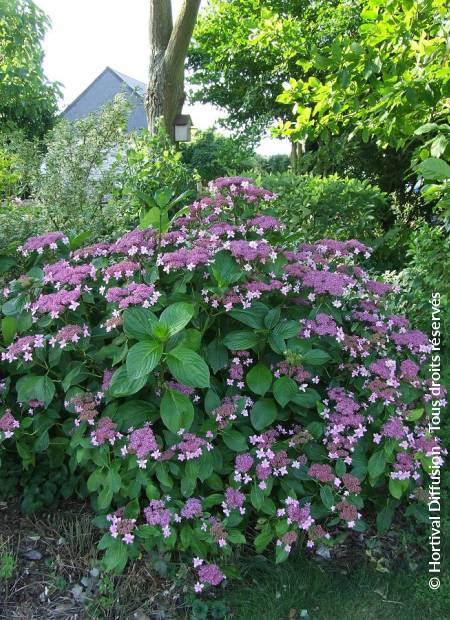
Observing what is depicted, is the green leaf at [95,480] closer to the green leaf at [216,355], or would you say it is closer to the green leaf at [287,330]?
the green leaf at [216,355]

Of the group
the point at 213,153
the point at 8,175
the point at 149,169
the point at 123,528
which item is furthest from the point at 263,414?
the point at 213,153

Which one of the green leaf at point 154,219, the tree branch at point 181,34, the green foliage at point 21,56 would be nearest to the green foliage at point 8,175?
the green leaf at point 154,219

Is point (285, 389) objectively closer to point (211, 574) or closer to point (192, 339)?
point (192, 339)


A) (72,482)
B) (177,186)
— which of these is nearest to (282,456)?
(72,482)

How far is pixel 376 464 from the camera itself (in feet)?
6.78

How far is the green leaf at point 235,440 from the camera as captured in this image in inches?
79.1

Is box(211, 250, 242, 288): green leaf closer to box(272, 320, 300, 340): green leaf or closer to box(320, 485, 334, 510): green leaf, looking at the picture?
box(272, 320, 300, 340): green leaf

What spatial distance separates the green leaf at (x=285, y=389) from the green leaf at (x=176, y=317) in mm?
443

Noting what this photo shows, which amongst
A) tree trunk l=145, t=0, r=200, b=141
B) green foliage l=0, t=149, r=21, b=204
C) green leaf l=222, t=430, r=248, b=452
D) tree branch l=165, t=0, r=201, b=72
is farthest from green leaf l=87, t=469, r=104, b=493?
tree branch l=165, t=0, r=201, b=72

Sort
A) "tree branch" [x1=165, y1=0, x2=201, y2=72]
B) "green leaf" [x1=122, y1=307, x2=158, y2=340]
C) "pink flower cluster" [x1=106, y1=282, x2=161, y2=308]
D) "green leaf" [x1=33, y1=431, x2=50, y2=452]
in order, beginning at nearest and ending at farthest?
"green leaf" [x1=122, y1=307, x2=158, y2=340] → "pink flower cluster" [x1=106, y1=282, x2=161, y2=308] → "green leaf" [x1=33, y1=431, x2=50, y2=452] → "tree branch" [x1=165, y1=0, x2=201, y2=72]

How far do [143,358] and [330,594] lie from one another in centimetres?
116

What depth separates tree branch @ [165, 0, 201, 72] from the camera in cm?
695

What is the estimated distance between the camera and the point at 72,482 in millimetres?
2391

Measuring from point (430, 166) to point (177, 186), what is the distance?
311cm
